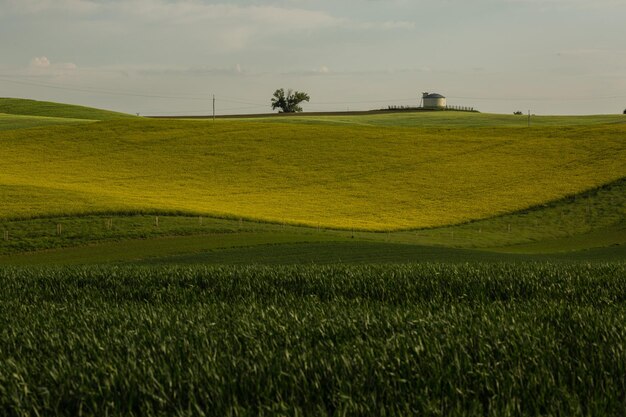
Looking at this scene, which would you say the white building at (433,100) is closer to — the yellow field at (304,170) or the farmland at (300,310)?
the yellow field at (304,170)

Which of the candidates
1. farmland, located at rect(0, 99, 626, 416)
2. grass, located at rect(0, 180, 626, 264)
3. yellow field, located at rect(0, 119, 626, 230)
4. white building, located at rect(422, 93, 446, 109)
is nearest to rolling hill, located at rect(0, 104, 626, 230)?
yellow field, located at rect(0, 119, 626, 230)

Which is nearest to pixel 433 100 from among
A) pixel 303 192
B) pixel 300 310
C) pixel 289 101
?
pixel 289 101

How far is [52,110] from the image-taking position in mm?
112812

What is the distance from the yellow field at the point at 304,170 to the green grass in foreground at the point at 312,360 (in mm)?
30652

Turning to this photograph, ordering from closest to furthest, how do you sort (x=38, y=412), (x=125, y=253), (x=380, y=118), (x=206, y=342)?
1. (x=38, y=412)
2. (x=206, y=342)
3. (x=125, y=253)
4. (x=380, y=118)

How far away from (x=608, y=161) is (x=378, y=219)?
2336 centimetres

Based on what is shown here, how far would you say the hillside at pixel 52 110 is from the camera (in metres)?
108

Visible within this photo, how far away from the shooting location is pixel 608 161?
56094mm

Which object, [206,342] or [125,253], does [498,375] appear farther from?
[125,253]

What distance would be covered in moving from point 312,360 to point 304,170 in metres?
48.6

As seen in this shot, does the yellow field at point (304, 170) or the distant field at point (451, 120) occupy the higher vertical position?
the distant field at point (451, 120)

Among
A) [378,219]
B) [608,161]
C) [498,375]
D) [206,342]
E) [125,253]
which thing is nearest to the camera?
[498,375]

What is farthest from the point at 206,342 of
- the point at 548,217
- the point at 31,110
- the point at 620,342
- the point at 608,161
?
the point at 31,110

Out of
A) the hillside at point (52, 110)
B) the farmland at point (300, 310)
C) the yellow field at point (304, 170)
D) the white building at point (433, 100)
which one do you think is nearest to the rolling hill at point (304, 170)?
the yellow field at point (304, 170)
